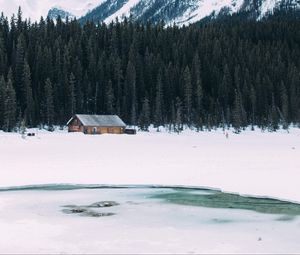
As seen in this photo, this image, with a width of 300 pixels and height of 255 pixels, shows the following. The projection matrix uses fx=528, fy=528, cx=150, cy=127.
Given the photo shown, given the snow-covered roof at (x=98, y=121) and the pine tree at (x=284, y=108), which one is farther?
the pine tree at (x=284, y=108)

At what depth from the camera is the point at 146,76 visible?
121875 mm

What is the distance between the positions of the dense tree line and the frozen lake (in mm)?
64095

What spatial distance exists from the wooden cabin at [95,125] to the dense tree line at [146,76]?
19.2ft

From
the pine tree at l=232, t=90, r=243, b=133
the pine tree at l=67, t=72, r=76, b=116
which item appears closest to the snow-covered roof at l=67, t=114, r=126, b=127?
the pine tree at l=67, t=72, r=76, b=116

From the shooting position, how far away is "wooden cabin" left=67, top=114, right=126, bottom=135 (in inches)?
3521

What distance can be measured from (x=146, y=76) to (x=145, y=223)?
104600mm

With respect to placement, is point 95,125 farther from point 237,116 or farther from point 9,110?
point 237,116

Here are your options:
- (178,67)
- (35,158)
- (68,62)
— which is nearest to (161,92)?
(178,67)

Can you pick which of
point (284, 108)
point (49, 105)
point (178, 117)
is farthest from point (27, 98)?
point (284, 108)

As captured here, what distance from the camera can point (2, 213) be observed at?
67.8 feet

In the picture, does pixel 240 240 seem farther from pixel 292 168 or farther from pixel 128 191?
pixel 292 168

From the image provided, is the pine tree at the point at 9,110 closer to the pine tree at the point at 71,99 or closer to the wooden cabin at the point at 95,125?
the wooden cabin at the point at 95,125

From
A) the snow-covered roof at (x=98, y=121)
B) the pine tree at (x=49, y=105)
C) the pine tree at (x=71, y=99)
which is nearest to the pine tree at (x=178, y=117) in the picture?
the snow-covered roof at (x=98, y=121)

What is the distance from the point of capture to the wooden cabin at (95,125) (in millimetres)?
89438
